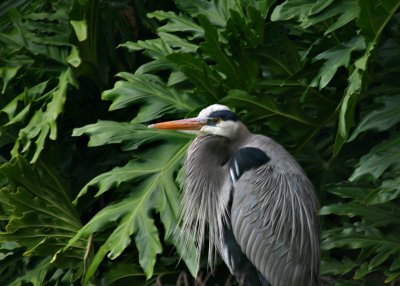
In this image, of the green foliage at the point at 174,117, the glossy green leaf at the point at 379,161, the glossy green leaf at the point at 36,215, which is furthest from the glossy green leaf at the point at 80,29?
the glossy green leaf at the point at 379,161

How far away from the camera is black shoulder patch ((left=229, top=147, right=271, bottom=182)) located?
11.9ft

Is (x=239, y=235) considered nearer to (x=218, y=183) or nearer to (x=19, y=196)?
(x=218, y=183)

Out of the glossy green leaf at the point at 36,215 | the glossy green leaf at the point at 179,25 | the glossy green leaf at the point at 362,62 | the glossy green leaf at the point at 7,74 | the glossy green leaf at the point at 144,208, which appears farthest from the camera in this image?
the glossy green leaf at the point at 7,74

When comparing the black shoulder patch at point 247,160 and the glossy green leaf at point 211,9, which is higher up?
the glossy green leaf at point 211,9

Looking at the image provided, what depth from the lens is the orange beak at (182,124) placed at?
3.67 m

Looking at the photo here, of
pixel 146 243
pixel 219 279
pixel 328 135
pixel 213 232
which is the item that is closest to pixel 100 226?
pixel 146 243

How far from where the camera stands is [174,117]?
4.33m

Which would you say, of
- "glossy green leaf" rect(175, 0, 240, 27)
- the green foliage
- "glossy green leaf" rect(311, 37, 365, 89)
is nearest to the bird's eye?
the green foliage

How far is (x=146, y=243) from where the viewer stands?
3.97 metres

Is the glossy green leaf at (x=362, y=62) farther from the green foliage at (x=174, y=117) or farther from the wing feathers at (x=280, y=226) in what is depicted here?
the wing feathers at (x=280, y=226)

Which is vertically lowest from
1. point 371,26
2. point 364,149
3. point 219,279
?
point 219,279

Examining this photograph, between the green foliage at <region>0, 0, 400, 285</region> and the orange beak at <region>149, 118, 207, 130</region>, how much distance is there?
11.7 inches

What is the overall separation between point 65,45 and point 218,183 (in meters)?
1.35

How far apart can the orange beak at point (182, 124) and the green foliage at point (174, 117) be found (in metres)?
0.30
